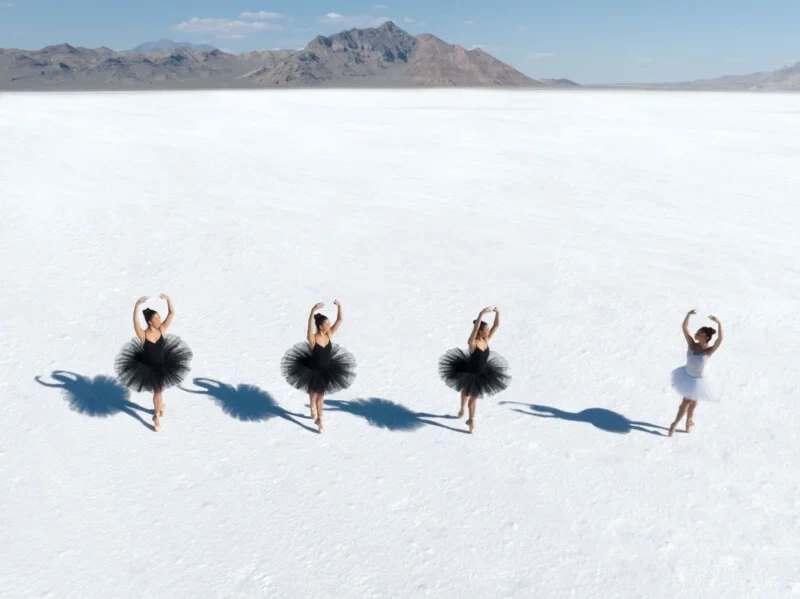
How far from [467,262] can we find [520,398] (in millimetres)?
4567

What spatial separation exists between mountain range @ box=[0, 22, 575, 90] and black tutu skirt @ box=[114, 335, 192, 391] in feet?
260

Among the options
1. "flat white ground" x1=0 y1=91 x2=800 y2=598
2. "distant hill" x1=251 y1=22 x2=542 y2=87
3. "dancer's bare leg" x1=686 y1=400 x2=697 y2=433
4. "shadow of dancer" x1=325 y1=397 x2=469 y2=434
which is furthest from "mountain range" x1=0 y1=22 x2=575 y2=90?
"dancer's bare leg" x1=686 y1=400 x2=697 y2=433

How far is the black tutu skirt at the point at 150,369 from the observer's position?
20.4 feet

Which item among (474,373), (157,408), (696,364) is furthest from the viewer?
(157,408)

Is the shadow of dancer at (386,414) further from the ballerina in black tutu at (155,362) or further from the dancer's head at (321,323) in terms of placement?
the ballerina in black tutu at (155,362)

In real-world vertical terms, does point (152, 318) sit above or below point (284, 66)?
below

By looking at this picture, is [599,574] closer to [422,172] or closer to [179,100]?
[422,172]

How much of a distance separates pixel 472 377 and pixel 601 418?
192 centimetres

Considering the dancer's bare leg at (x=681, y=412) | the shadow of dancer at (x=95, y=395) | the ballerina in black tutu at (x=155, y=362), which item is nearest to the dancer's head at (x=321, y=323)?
the ballerina in black tutu at (x=155, y=362)

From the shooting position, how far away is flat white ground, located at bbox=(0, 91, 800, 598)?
4.92 metres

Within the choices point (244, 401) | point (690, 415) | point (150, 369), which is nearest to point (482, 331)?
point (690, 415)

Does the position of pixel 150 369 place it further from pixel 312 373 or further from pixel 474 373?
pixel 474 373

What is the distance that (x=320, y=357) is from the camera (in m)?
6.16

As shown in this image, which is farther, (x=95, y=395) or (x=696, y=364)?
(x=95, y=395)
